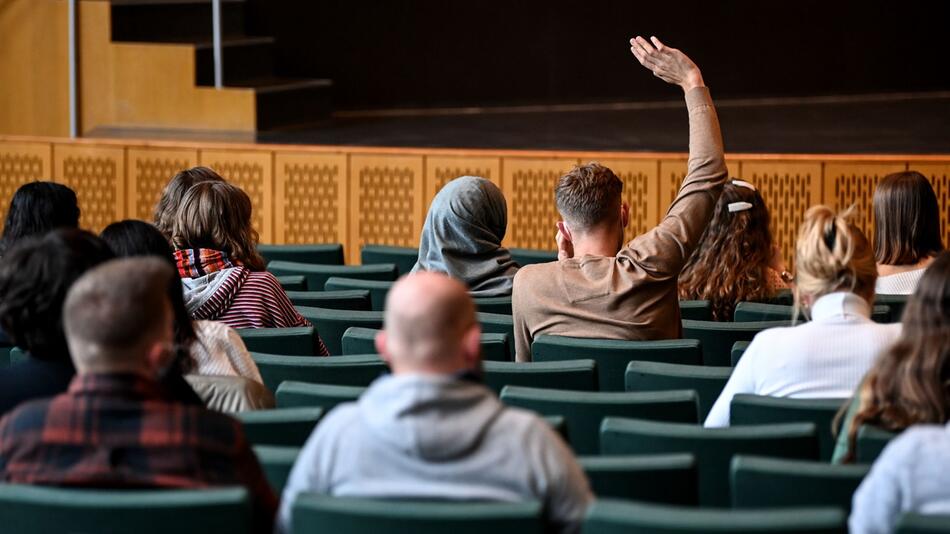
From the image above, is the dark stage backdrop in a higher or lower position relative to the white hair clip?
higher

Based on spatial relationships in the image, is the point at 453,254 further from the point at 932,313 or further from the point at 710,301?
the point at 932,313

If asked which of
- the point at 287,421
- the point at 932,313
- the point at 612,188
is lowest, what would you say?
the point at 287,421

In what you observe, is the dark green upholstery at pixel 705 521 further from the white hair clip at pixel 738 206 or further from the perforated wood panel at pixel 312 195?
the perforated wood panel at pixel 312 195

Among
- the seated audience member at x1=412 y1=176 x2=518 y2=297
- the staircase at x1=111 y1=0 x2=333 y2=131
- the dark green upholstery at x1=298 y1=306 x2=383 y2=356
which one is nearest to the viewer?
the dark green upholstery at x1=298 y1=306 x2=383 y2=356

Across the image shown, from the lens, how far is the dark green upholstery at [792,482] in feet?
7.30

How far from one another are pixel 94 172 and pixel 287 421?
6256mm

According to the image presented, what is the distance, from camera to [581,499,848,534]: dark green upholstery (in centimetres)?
185

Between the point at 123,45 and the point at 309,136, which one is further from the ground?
the point at 123,45

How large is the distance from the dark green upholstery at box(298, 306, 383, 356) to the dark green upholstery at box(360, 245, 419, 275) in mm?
1691

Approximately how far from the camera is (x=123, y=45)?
9805mm

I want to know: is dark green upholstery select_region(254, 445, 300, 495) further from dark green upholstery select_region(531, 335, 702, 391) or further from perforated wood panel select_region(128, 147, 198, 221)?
perforated wood panel select_region(128, 147, 198, 221)

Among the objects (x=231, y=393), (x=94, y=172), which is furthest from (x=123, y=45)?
(x=231, y=393)

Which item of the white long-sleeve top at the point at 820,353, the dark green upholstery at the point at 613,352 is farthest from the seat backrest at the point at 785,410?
the dark green upholstery at the point at 613,352

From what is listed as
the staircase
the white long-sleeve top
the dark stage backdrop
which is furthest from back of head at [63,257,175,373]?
the dark stage backdrop
